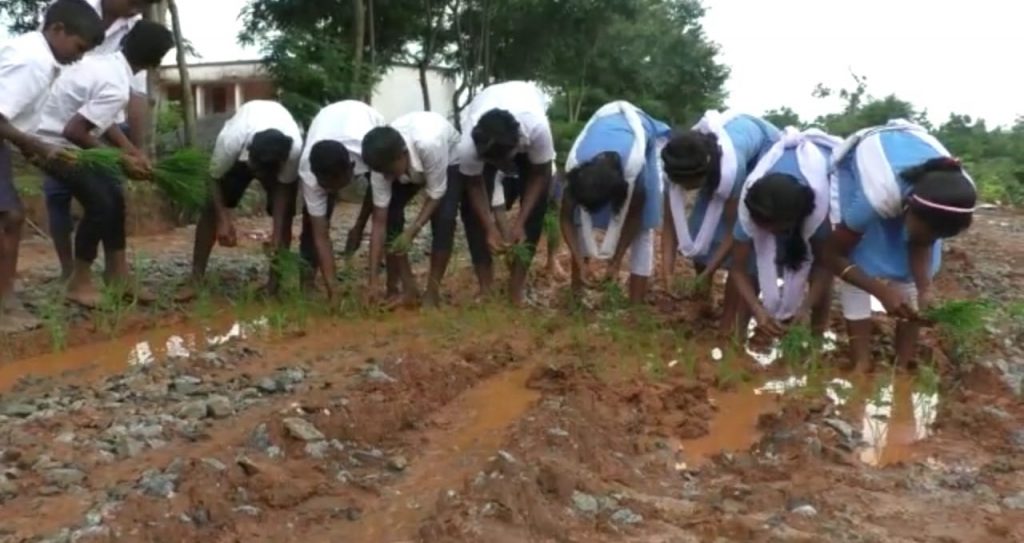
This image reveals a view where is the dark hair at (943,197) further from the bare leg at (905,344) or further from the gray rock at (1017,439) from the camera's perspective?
the gray rock at (1017,439)

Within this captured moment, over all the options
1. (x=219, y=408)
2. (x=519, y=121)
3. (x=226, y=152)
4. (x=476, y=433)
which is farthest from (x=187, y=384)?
(x=519, y=121)

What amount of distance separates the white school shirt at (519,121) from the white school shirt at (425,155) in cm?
11

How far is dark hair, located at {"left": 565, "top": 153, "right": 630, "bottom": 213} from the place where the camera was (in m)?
6.52

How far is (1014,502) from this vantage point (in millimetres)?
3957

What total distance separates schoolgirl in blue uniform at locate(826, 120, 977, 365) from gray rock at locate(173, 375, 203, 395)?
288 cm

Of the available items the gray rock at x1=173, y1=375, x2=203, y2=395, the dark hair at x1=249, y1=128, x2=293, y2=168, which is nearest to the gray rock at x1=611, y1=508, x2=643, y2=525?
the gray rock at x1=173, y1=375, x2=203, y2=395

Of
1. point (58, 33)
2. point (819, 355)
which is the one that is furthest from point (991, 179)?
point (58, 33)

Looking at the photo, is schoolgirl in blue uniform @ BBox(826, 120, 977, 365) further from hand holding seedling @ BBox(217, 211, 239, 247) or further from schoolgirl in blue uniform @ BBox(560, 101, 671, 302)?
hand holding seedling @ BBox(217, 211, 239, 247)

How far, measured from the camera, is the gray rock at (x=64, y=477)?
151 inches

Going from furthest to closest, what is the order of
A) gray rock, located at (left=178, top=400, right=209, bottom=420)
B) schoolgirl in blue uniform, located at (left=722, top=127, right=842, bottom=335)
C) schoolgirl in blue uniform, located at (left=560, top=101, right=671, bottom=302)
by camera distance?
schoolgirl in blue uniform, located at (left=560, top=101, right=671, bottom=302)
schoolgirl in blue uniform, located at (left=722, top=127, right=842, bottom=335)
gray rock, located at (left=178, top=400, right=209, bottom=420)

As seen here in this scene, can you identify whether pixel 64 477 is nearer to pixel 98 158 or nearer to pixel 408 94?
pixel 98 158

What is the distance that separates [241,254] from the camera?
970cm

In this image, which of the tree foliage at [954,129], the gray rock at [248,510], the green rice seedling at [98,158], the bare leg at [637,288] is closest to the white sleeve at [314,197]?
the green rice seedling at [98,158]

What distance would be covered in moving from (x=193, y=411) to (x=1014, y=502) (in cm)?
281
